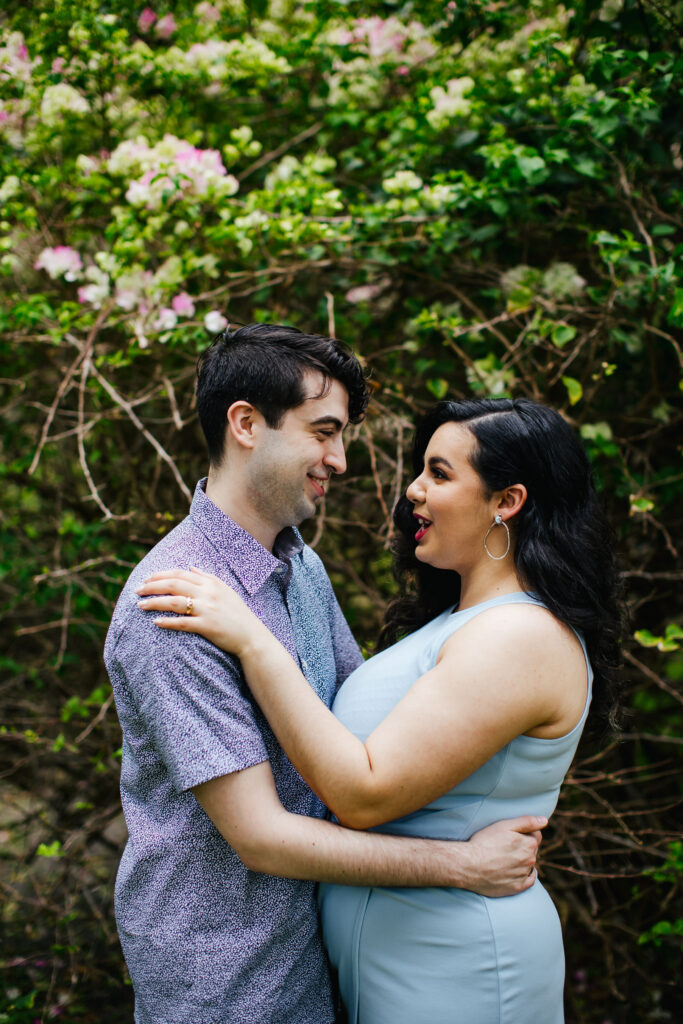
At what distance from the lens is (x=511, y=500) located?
149 cm

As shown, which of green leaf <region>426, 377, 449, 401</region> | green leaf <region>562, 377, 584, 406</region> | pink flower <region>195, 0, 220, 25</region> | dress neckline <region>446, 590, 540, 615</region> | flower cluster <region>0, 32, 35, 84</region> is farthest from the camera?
pink flower <region>195, 0, 220, 25</region>

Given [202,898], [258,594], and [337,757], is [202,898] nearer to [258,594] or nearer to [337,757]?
[337,757]

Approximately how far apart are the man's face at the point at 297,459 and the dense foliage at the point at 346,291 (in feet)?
2.12

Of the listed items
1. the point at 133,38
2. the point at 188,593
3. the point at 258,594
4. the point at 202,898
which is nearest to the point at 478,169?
the point at 133,38

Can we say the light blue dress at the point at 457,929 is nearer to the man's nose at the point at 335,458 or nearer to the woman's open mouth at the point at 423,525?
the woman's open mouth at the point at 423,525

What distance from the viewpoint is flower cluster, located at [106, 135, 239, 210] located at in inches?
87.6

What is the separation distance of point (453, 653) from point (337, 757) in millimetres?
297

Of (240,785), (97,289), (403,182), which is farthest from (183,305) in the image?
(240,785)

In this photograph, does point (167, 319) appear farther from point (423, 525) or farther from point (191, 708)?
point (191, 708)

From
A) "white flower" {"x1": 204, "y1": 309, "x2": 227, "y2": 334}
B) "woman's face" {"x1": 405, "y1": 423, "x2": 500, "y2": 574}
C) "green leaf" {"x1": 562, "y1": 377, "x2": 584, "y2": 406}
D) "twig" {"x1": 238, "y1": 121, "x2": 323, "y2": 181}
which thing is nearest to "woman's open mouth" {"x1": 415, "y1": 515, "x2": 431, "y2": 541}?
"woman's face" {"x1": 405, "y1": 423, "x2": 500, "y2": 574}

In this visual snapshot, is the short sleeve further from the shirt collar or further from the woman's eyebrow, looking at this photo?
the woman's eyebrow

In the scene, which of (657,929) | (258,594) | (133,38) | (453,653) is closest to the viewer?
(453,653)

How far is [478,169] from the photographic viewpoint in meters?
2.47

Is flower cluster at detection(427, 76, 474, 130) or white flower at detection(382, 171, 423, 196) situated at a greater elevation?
flower cluster at detection(427, 76, 474, 130)
